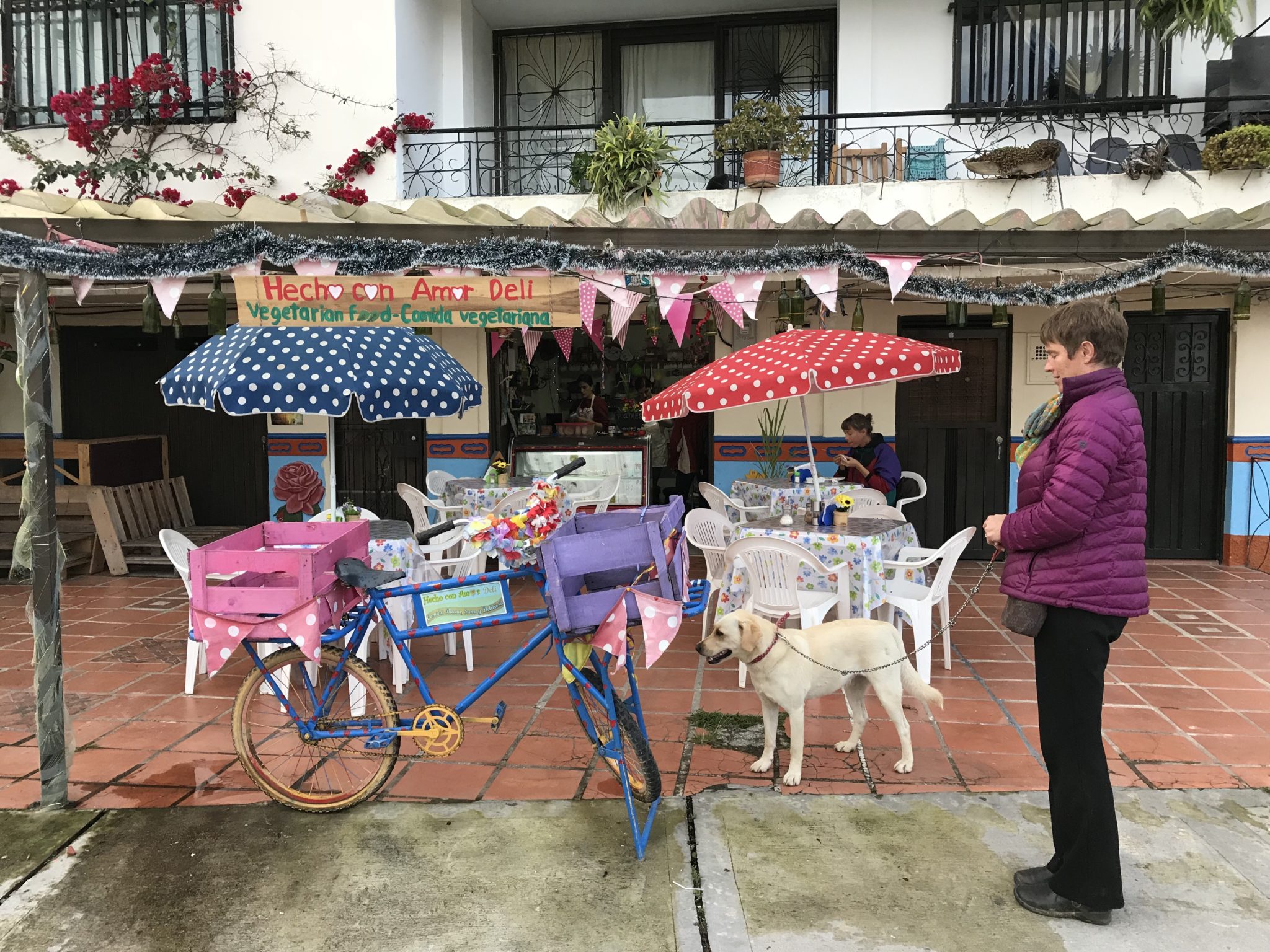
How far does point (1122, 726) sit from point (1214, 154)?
5.70 meters

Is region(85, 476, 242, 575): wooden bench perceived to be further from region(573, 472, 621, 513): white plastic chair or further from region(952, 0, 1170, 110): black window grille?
region(952, 0, 1170, 110): black window grille

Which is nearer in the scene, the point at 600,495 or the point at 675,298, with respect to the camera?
the point at 675,298

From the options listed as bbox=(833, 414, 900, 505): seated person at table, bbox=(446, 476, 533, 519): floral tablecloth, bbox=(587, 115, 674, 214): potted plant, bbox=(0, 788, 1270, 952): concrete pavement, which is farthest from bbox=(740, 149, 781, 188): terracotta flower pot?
bbox=(0, 788, 1270, 952): concrete pavement

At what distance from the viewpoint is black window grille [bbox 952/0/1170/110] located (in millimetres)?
8539

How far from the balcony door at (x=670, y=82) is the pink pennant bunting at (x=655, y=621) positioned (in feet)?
26.0

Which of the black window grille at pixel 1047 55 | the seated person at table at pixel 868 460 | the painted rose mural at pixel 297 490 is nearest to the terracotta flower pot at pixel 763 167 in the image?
the black window grille at pixel 1047 55

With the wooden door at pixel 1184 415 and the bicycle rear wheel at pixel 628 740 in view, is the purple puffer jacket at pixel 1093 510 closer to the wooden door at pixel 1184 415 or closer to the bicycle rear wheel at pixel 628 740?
the bicycle rear wheel at pixel 628 740

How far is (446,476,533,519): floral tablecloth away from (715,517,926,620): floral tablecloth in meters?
2.48

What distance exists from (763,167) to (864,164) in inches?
39.3

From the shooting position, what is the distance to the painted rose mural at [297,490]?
531 cm

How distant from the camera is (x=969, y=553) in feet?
29.0

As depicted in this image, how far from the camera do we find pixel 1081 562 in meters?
2.61

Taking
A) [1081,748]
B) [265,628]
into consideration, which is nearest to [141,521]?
[265,628]

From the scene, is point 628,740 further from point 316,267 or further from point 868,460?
point 868,460
